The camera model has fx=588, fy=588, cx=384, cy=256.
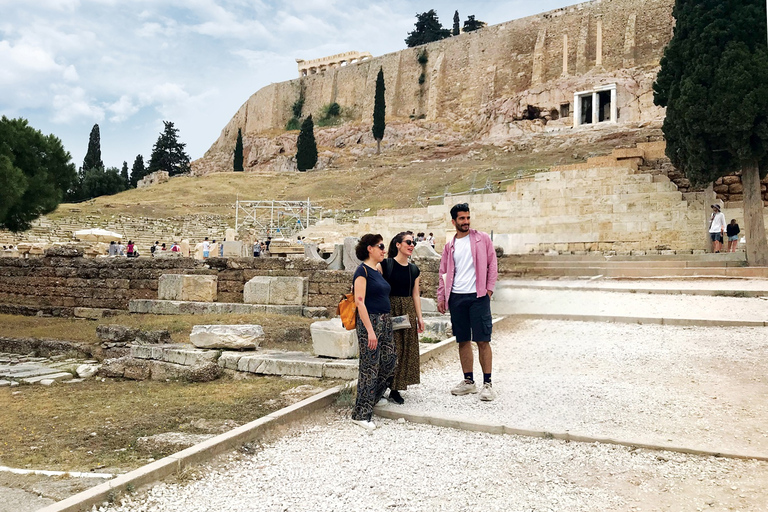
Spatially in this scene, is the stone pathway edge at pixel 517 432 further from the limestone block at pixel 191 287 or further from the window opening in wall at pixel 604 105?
the window opening in wall at pixel 604 105

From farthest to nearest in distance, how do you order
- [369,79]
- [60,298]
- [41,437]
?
[369,79]
[60,298]
[41,437]

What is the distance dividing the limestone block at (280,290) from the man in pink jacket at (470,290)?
596 centimetres

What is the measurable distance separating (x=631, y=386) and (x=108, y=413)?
4744 millimetres

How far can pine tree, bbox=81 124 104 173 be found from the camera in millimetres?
60669

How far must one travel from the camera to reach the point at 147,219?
36.9 metres

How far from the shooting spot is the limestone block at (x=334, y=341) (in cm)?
657

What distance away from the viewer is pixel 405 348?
16.6 feet

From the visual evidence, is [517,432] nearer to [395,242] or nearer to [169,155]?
[395,242]

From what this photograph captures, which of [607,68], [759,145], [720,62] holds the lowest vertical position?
[759,145]

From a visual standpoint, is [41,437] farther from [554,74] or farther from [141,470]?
[554,74]

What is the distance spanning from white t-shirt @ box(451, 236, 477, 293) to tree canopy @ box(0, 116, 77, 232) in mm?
14071

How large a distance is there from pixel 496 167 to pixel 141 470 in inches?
1352

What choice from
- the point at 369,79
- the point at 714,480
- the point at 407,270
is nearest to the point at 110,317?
the point at 407,270

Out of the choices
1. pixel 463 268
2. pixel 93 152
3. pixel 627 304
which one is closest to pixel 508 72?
pixel 93 152
